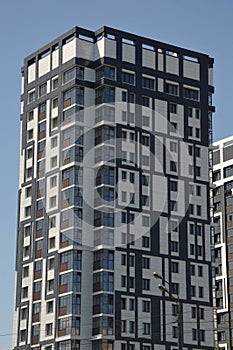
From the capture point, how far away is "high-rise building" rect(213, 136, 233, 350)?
431ft

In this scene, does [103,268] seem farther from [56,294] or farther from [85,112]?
[85,112]

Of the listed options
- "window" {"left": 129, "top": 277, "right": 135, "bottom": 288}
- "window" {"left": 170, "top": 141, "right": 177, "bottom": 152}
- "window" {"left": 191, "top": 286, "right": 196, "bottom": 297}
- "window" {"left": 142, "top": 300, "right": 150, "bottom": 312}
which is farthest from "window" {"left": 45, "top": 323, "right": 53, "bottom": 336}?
"window" {"left": 170, "top": 141, "right": 177, "bottom": 152}

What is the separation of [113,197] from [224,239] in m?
42.0

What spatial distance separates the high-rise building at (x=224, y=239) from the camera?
131475 millimetres

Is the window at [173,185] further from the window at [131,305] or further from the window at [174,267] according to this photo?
the window at [131,305]

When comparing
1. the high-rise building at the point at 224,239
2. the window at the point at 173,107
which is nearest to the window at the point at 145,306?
the window at the point at 173,107

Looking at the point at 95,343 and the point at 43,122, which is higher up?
the point at 43,122

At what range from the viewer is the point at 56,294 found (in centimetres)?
9631

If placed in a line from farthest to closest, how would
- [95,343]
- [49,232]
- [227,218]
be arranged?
[227,218] → [49,232] → [95,343]

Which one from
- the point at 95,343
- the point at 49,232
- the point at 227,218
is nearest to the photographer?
the point at 95,343

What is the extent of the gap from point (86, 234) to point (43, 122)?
17.1 meters

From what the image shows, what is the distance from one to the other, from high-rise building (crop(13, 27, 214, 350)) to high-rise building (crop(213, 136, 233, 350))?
27.2 meters

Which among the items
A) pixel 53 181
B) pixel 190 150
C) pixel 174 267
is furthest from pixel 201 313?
pixel 53 181

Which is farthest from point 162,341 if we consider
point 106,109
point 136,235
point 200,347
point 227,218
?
point 227,218
